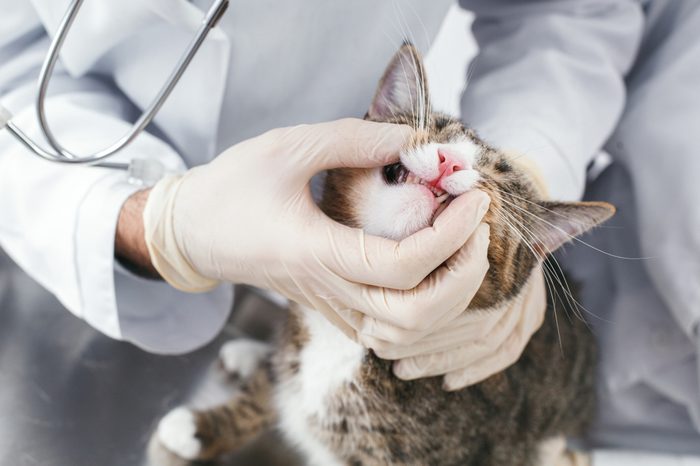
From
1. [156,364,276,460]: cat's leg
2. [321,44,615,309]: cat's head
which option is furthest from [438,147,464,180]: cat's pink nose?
[156,364,276,460]: cat's leg

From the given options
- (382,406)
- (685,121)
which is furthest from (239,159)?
(685,121)

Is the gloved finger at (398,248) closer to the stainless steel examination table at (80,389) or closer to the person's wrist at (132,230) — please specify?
the person's wrist at (132,230)

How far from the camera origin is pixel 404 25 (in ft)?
3.13

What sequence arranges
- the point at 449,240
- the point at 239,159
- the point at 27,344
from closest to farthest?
the point at 449,240, the point at 239,159, the point at 27,344

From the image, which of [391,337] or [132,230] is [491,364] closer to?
[391,337]

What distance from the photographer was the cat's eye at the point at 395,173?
0.79 meters

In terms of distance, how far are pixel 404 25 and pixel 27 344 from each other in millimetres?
1038

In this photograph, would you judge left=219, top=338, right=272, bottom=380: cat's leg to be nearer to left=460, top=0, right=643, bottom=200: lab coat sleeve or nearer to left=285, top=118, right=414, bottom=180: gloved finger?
left=285, top=118, right=414, bottom=180: gloved finger

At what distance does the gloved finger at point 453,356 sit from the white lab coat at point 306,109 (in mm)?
368

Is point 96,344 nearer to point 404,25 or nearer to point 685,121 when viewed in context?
point 404,25

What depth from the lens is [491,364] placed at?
0.98 m

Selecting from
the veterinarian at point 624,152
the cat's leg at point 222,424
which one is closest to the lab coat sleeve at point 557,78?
the veterinarian at point 624,152

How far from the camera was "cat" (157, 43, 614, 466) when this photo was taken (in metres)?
0.80

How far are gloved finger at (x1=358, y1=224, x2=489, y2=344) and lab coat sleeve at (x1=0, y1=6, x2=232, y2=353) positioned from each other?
0.47 metres
